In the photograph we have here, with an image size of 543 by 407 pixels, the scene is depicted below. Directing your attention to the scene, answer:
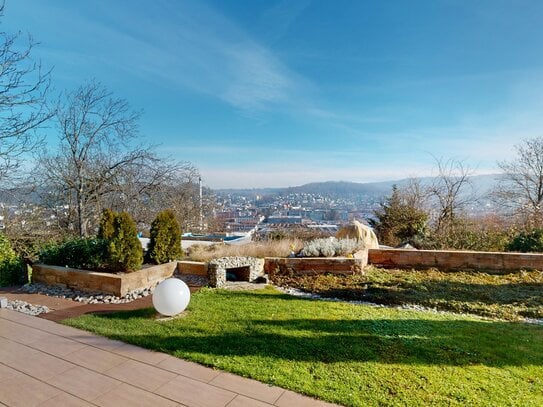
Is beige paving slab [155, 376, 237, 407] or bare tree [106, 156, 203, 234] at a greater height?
bare tree [106, 156, 203, 234]

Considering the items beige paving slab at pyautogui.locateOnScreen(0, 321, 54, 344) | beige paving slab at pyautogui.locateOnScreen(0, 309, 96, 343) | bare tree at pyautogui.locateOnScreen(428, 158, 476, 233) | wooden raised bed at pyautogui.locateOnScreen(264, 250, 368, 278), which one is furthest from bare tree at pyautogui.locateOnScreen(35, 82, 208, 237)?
bare tree at pyautogui.locateOnScreen(428, 158, 476, 233)

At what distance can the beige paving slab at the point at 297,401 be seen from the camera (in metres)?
2.20

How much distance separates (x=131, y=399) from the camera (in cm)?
228

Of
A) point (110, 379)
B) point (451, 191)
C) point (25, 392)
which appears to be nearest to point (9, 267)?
point (25, 392)

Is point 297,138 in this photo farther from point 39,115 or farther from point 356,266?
point 39,115

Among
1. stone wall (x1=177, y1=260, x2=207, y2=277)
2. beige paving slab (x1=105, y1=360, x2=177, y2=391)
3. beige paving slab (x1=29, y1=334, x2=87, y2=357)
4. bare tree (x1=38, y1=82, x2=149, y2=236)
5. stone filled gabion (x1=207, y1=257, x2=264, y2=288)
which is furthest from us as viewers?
bare tree (x1=38, y1=82, x2=149, y2=236)

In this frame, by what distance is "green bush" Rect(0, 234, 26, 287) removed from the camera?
5.76 meters

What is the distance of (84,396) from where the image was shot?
232cm

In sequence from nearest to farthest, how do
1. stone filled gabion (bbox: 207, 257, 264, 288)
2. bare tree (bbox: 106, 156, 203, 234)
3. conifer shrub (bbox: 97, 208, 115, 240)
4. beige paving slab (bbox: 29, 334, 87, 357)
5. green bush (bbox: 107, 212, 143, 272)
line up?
1. beige paving slab (bbox: 29, 334, 87, 357)
2. green bush (bbox: 107, 212, 143, 272)
3. conifer shrub (bbox: 97, 208, 115, 240)
4. stone filled gabion (bbox: 207, 257, 264, 288)
5. bare tree (bbox: 106, 156, 203, 234)

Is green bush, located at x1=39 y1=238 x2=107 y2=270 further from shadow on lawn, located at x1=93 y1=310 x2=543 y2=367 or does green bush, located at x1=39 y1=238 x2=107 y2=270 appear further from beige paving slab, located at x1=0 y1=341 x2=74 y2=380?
beige paving slab, located at x1=0 y1=341 x2=74 y2=380

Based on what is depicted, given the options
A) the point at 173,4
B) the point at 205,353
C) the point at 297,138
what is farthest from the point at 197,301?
the point at 297,138

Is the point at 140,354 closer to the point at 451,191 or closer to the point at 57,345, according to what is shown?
the point at 57,345

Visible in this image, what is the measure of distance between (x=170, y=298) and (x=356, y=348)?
2.38 m

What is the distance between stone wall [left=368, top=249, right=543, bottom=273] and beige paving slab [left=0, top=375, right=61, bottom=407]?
656cm
